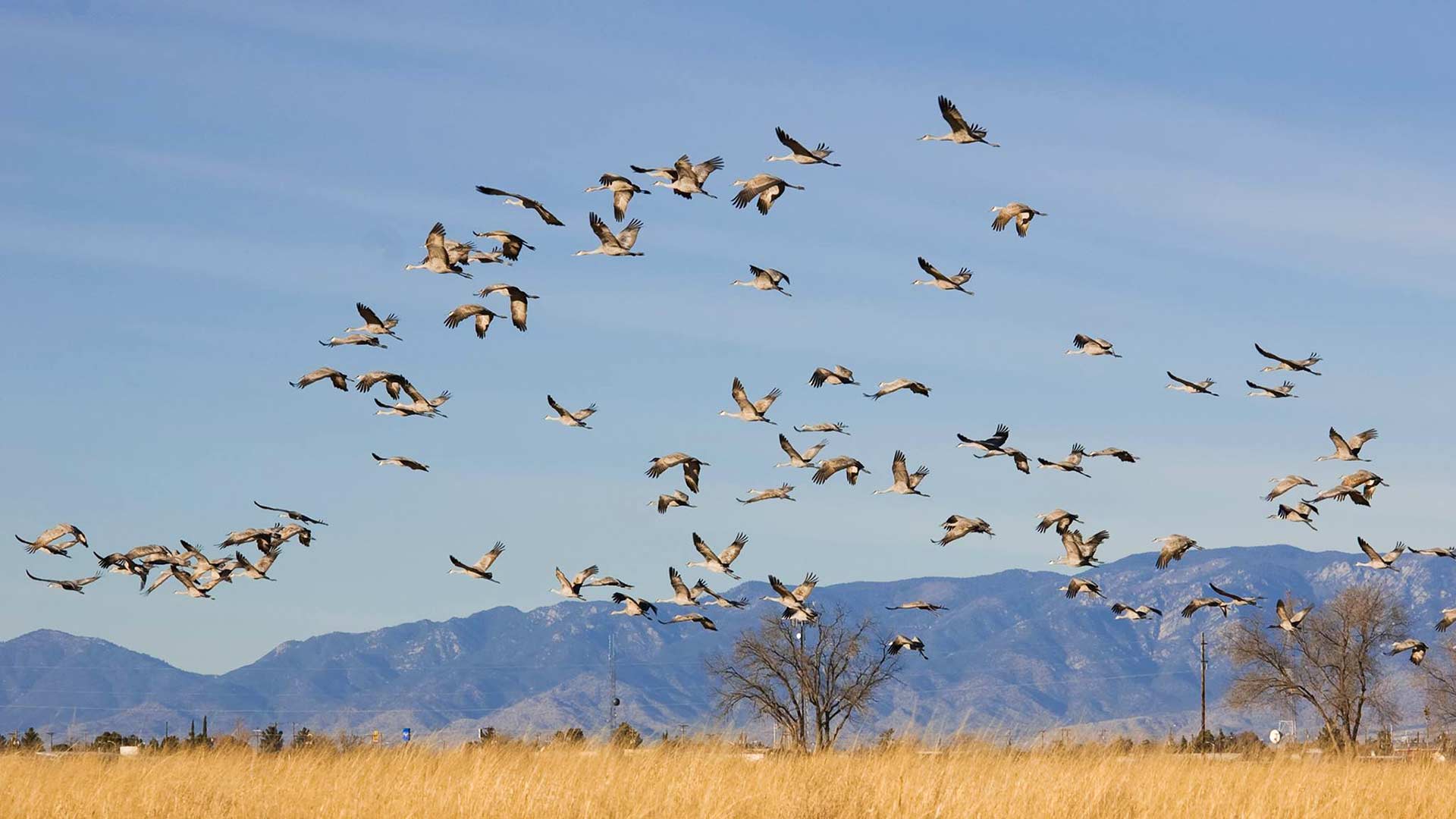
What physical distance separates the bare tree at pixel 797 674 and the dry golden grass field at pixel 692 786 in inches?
3304

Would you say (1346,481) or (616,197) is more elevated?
(616,197)

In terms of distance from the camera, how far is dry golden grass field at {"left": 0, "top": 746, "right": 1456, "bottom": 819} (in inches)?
859

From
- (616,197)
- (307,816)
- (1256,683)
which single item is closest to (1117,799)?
(307,816)

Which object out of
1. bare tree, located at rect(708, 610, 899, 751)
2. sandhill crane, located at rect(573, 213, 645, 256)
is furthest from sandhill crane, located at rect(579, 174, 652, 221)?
bare tree, located at rect(708, 610, 899, 751)

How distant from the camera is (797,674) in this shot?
123m

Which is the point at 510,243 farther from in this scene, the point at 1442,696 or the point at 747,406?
the point at 1442,696

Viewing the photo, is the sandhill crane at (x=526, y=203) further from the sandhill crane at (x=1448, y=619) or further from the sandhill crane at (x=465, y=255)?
the sandhill crane at (x=1448, y=619)

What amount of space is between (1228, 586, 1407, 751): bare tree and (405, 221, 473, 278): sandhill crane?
99476 mm

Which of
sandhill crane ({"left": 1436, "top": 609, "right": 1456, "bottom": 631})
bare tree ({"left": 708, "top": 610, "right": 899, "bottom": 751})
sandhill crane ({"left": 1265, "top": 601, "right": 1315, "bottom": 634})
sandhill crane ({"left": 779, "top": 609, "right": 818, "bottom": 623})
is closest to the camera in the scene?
sandhill crane ({"left": 779, "top": 609, "right": 818, "bottom": 623})

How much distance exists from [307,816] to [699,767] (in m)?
5.53

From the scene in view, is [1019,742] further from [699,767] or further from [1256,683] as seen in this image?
[1256,683]

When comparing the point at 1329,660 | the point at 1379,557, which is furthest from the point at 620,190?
the point at 1329,660

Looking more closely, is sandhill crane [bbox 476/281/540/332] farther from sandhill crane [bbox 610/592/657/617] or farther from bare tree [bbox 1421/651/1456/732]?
bare tree [bbox 1421/651/1456/732]

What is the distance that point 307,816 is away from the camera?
21.6 meters
